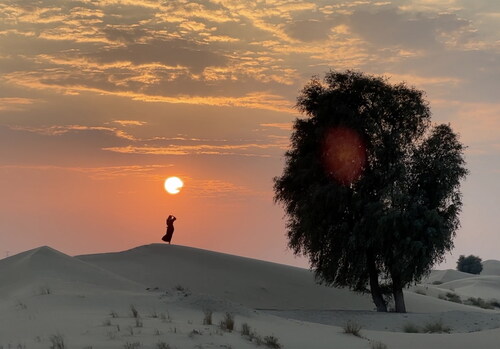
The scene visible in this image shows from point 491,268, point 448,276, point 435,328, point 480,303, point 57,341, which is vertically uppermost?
point 491,268

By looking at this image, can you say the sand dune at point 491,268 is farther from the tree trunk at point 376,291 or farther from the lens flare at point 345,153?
the lens flare at point 345,153

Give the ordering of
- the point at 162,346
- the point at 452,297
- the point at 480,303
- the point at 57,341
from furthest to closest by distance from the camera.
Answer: the point at 452,297 < the point at 480,303 < the point at 57,341 < the point at 162,346

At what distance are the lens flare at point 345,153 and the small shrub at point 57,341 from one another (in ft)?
67.8

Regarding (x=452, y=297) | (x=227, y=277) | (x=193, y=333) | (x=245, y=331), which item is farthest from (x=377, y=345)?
(x=452, y=297)

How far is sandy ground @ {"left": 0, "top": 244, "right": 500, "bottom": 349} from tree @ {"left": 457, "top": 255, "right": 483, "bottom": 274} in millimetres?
57482

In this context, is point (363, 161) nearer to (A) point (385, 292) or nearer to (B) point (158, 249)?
(A) point (385, 292)

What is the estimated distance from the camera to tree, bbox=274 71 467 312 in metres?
34.7

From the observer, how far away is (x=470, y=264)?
364ft

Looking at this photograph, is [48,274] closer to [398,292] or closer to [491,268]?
[398,292]

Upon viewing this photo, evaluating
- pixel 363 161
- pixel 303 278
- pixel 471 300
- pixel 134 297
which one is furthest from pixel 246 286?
pixel 471 300

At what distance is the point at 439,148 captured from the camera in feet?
117

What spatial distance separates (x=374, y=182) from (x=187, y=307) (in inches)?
558

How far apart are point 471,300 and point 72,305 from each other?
39.4m

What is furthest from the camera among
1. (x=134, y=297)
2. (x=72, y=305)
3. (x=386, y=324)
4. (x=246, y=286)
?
(x=246, y=286)
